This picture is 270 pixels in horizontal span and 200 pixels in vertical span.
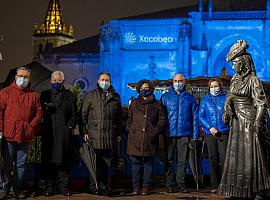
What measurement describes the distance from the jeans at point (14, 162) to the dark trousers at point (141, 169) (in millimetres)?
2007

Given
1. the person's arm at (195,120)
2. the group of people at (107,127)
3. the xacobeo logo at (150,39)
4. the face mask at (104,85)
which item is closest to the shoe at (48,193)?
the group of people at (107,127)

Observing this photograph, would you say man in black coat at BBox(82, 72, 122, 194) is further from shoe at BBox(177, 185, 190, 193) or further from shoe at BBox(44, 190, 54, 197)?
shoe at BBox(177, 185, 190, 193)

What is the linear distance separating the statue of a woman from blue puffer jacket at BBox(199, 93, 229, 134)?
5.33ft

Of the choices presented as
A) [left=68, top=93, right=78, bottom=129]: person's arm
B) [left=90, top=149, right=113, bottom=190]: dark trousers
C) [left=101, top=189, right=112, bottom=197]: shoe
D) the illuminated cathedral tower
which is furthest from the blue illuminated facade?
the illuminated cathedral tower

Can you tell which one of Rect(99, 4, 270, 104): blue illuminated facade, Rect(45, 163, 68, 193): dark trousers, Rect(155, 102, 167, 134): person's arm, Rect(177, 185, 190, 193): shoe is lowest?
Rect(177, 185, 190, 193): shoe

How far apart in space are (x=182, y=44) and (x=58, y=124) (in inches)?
1508

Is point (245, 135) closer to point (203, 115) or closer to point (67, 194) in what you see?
point (203, 115)

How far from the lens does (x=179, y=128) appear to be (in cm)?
1008

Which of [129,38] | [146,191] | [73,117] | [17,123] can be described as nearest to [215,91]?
[146,191]

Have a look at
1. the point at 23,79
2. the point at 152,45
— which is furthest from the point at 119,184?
the point at 152,45

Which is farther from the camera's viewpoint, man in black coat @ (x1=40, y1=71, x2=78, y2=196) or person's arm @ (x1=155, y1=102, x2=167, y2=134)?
person's arm @ (x1=155, y1=102, x2=167, y2=134)

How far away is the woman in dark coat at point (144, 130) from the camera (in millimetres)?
9820

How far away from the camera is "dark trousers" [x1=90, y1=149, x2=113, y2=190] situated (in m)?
9.72

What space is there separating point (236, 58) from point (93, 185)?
3490 millimetres
